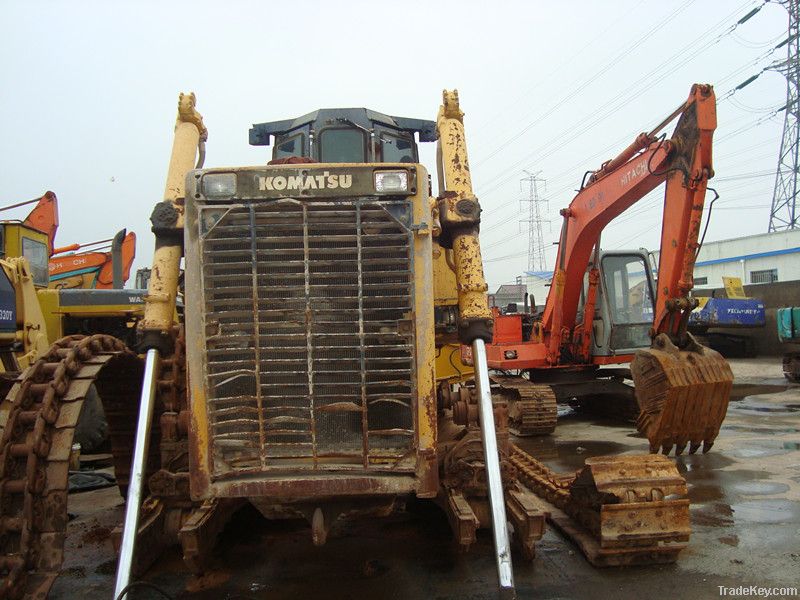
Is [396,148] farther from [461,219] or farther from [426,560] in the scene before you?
[426,560]

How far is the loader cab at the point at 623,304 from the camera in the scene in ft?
30.5

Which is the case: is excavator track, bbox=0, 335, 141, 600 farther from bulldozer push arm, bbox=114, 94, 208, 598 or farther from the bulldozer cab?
the bulldozer cab

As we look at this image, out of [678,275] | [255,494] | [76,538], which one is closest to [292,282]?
[255,494]

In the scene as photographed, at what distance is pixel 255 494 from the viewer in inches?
127

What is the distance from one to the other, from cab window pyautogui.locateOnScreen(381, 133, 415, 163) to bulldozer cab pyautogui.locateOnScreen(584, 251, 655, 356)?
194 inches

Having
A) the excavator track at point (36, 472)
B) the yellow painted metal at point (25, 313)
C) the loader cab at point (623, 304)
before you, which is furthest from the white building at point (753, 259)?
the excavator track at point (36, 472)

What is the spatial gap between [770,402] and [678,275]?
22.3 feet

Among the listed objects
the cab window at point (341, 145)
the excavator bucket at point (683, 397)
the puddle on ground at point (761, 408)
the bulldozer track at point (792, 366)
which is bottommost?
the puddle on ground at point (761, 408)

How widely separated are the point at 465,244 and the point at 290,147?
248cm

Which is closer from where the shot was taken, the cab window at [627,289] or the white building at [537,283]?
the cab window at [627,289]

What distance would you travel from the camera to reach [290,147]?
5602mm

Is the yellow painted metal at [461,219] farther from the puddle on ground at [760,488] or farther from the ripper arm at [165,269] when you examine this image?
the puddle on ground at [760,488]

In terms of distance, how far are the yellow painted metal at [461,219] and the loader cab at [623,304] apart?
6.02 m

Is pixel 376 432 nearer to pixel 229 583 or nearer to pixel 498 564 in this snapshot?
pixel 498 564
